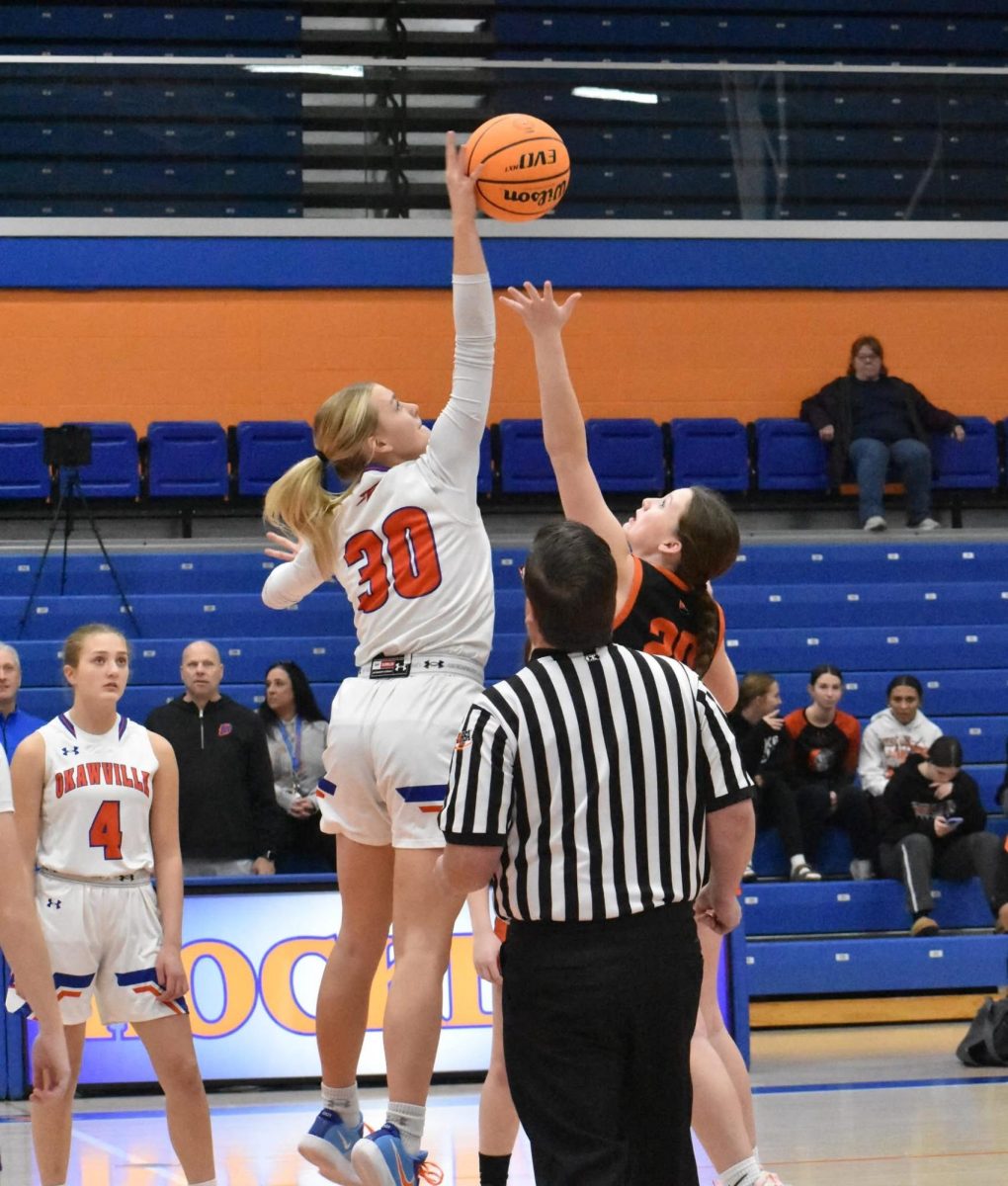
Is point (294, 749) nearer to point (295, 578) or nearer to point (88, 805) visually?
point (88, 805)

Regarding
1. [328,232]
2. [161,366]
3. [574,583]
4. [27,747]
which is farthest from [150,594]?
[574,583]

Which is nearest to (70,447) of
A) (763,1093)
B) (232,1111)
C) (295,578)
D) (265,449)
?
(265,449)

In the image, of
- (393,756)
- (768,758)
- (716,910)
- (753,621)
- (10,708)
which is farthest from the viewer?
(753,621)

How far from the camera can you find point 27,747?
4.77 metres

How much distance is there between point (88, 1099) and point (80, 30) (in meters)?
10.2

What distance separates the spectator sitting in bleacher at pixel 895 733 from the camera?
32.7ft

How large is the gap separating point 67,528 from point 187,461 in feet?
3.71

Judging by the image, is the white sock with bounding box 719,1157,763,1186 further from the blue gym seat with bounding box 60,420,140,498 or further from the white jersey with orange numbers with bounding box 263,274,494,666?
the blue gym seat with bounding box 60,420,140,498

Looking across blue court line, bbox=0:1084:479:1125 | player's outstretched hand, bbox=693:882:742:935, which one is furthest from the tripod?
player's outstretched hand, bbox=693:882:742:935

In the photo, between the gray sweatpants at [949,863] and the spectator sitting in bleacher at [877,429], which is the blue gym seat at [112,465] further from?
the gray sweatpants at [949,863]

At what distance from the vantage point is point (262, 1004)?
7465mm

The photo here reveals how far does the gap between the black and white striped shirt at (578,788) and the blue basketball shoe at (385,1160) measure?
0.83 meters

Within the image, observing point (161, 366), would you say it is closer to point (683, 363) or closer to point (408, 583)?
point (683, 363)

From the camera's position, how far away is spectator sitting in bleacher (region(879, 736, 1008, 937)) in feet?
30.3
